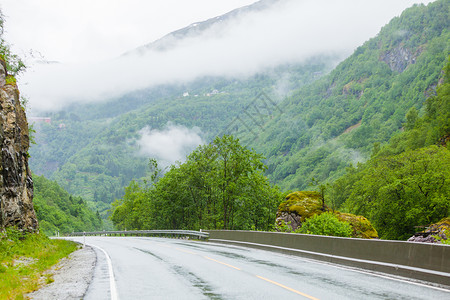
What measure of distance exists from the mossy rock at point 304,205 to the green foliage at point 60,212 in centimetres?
11195

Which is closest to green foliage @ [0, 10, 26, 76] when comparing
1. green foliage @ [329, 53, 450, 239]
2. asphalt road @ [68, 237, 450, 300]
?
asphalt road @ [68, 237, 450, 300]

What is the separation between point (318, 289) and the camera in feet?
31.4

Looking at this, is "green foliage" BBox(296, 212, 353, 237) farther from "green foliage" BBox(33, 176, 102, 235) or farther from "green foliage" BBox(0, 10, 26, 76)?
"green foliage" BBox(33, 176, 102, 235)

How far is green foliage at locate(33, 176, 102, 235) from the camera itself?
449ft

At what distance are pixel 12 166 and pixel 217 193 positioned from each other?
137 feet

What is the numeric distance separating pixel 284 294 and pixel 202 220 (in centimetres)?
5886

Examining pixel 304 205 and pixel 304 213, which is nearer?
pixel 304 213

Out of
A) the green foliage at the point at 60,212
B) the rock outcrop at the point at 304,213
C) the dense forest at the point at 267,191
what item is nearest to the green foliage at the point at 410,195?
the dense forest at the point at 267,191

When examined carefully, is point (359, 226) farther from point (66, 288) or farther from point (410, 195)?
point (66, 288)

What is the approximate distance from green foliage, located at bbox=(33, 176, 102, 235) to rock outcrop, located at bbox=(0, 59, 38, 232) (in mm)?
109016

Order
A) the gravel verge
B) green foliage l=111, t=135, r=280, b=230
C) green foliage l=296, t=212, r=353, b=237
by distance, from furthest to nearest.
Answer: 1. green foliage l=111, t=135, r=280, b=230
2. green foliage l=296, t=212, r=353, b=237
3. the gravel verge

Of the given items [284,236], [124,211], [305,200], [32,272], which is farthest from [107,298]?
[124,211]

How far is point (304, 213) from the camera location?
3164 cm

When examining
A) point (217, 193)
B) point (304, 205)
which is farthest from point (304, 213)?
point (217, 193)
